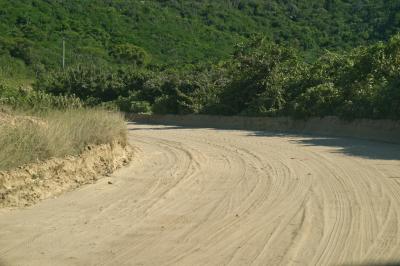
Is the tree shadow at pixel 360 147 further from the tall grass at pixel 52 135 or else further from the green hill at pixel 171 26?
the green hill at pixel 171 26

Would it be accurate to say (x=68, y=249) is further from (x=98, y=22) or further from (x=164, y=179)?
(x=98, y=22)

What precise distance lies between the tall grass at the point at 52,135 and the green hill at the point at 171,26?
140 ft

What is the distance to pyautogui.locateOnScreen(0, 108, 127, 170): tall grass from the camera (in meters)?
10.1

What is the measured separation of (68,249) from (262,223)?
2804 millimetres

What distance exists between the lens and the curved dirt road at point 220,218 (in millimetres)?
7008

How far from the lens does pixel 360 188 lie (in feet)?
36.5

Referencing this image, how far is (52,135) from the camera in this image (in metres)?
11.5

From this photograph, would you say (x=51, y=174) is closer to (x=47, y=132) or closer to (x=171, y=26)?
(x=47, y=132)

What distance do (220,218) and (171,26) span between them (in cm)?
6867

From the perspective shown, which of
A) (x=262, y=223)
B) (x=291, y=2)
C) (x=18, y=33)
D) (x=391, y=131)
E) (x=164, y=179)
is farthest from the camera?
(x=291, y=2)

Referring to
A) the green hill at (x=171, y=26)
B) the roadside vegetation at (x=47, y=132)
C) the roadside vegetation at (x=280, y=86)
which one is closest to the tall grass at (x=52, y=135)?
the roadside vegetation at (x=47, y=132)

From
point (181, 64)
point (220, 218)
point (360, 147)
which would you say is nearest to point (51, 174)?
point (220, 218)

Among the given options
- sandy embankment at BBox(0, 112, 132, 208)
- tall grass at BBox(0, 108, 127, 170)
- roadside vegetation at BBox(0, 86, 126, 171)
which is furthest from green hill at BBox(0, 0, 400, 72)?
sandy embankment at BBox(0, 112, 132, 208)

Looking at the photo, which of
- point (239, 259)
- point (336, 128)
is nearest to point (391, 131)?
point (336, 128)
